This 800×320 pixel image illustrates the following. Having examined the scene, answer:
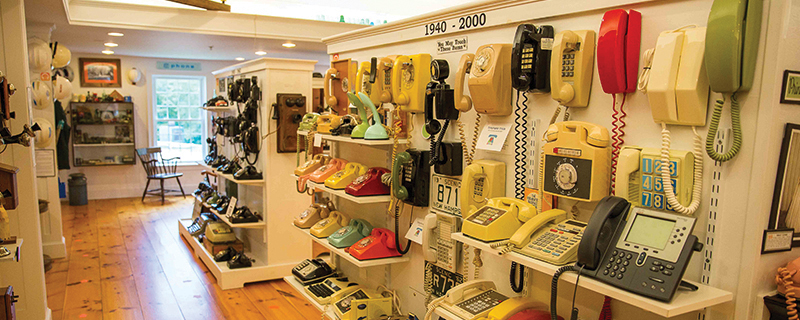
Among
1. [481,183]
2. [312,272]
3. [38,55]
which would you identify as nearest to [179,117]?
[38,55]

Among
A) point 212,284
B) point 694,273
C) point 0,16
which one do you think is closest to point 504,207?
point 694,273

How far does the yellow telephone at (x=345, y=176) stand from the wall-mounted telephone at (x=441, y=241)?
1.91 feet

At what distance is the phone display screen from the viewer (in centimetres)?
138

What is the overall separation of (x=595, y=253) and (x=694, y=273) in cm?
33

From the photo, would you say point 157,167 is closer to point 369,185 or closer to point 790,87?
point 369,185

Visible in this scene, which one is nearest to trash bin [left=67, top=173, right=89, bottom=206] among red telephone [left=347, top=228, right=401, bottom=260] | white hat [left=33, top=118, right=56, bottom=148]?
white hat [left=33, top=118, right=56, bottom=148]

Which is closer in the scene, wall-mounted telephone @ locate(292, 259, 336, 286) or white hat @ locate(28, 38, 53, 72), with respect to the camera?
wall-mounted telephone @ locate(292, 259, 336, 286)

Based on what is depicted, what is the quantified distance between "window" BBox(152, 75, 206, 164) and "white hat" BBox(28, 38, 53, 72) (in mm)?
4478

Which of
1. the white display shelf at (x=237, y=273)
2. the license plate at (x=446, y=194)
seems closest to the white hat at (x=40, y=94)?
the white display shelf at (x=237, y=273)

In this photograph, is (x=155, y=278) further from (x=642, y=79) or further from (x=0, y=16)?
(x=642, y=79)

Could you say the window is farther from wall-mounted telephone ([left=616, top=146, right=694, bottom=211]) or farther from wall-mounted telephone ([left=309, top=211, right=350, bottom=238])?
wall-mounted telephone ([left=616, top=146, right=694, bottom=211])

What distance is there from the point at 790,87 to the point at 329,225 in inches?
89.0

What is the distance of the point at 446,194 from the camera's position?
240cm

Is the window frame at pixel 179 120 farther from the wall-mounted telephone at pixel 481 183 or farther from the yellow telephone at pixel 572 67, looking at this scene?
the yellow telephone at pixel 572 67
